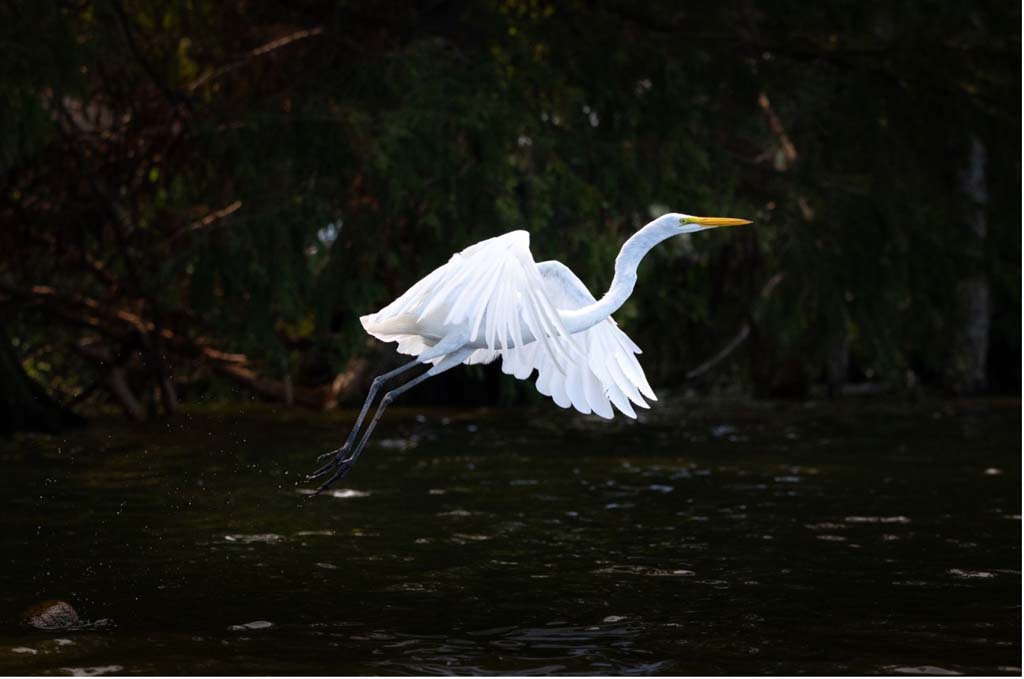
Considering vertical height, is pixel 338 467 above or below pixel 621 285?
below

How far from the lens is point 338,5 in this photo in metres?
20.3

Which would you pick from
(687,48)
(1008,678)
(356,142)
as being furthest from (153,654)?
(687,48)

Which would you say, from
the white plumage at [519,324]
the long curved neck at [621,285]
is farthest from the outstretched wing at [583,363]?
the long curved neck at [621,285]

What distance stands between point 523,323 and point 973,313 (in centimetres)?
1790

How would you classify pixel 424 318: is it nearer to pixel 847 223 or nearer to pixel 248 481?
pixel 248 481

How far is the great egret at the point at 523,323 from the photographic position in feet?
26.4

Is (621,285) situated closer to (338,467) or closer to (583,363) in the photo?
(583,363)

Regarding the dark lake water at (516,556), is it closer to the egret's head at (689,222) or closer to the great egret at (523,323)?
the great egret at (523,323)

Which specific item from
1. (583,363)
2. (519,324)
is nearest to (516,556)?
(583,363)

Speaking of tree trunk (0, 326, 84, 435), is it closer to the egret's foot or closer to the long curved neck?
the egret's foot

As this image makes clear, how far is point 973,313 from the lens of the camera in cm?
2509

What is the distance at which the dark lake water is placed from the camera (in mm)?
7105

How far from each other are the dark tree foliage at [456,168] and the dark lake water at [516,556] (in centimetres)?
278

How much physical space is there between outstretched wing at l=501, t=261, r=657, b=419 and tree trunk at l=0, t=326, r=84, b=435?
8.57 m
